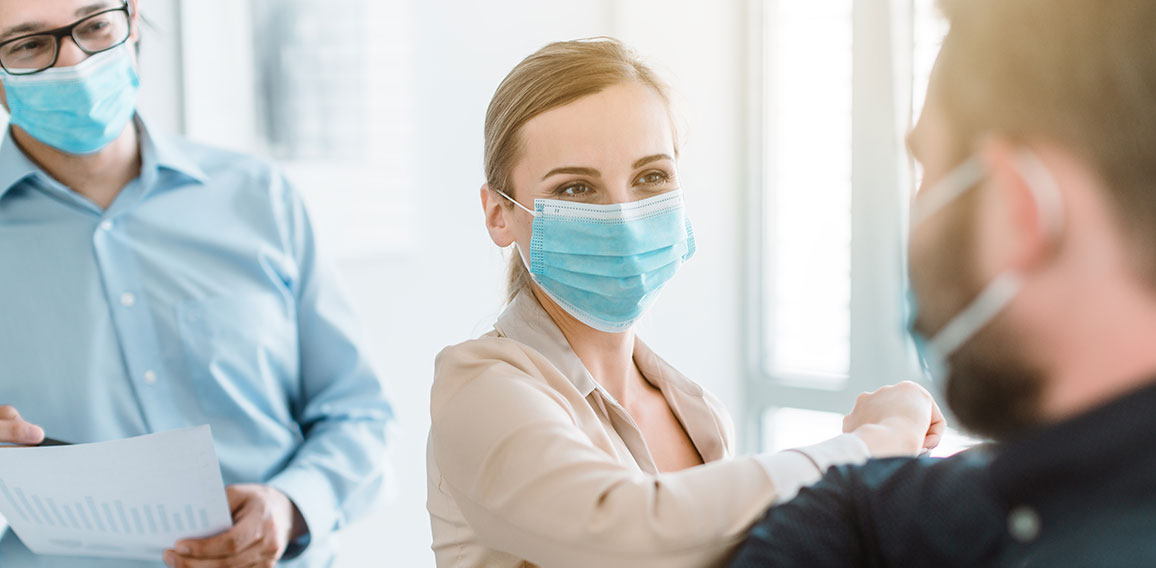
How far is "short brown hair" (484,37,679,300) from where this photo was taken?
4.19 feet

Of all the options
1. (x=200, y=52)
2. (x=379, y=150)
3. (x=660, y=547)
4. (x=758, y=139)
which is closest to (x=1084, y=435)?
(x=660, y=547)

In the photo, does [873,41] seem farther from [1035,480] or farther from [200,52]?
[1035,480]

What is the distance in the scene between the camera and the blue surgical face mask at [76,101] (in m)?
1.61

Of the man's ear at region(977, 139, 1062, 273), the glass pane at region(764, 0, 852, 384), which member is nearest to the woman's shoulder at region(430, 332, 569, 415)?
the man's ear at region(977, 139, 1062, 273)

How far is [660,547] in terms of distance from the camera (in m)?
0.84

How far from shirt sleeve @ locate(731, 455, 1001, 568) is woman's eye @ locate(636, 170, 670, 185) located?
579mm

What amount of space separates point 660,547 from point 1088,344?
396 millimetres

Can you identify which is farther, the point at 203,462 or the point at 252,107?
the point at 252,107

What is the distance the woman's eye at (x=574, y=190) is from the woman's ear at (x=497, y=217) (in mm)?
130

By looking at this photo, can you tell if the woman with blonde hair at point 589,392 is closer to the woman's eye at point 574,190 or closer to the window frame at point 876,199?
the woman's eye at point 574,190

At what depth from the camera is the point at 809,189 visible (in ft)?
13.4

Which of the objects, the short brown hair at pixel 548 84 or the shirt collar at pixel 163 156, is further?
the shirt collar at pixel 163 156

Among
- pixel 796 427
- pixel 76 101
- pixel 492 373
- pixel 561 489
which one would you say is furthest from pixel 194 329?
pixel 796 427

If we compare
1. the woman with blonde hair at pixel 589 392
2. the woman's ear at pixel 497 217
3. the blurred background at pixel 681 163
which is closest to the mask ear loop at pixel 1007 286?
the woman with blonde hair at pixel 589 392
